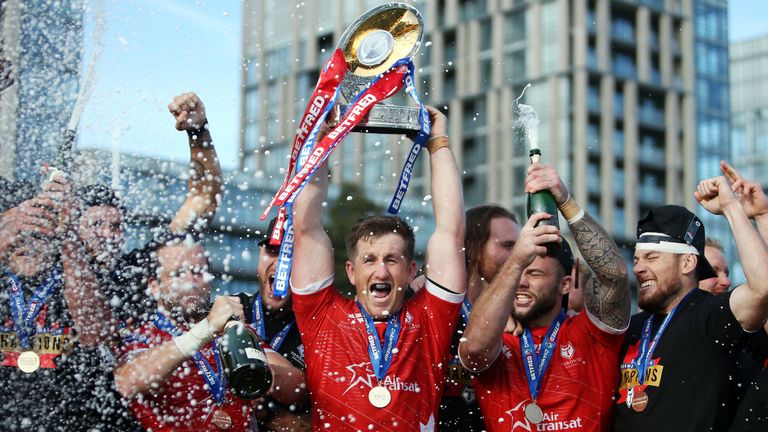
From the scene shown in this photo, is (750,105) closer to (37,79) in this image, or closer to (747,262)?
(37,79)

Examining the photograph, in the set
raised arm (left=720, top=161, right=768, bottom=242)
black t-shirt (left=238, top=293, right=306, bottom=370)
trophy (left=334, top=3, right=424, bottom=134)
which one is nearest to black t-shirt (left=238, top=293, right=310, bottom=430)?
black t-shirt (left=238, top=293, right=306, bottom=370)

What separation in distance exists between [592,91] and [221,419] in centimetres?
5909

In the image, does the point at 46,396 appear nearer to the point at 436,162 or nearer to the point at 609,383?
the point at 436,162

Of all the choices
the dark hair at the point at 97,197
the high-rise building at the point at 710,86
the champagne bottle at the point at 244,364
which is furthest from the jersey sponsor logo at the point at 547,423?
the high-rise building at the point at 710,86

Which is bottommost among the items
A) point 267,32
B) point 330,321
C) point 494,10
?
point 330,321

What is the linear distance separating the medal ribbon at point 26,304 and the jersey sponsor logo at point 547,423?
8.33 ft

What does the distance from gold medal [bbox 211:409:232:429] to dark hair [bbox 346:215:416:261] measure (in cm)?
104

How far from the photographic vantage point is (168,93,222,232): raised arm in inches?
260

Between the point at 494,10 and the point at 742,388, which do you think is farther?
the point at 494,10

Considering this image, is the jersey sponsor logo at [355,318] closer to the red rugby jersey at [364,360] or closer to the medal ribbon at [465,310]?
the red rugby jersey at [364,360]

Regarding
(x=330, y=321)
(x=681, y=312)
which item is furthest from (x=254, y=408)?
(x=681, y=312)

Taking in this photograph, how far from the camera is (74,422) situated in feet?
20.0

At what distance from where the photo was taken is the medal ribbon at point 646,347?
6020 millimetres

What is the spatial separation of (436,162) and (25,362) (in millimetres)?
2378
